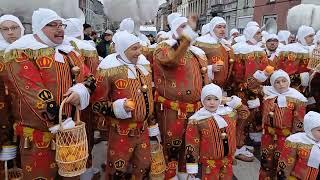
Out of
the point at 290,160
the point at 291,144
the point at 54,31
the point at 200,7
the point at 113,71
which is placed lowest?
the point at 290,160

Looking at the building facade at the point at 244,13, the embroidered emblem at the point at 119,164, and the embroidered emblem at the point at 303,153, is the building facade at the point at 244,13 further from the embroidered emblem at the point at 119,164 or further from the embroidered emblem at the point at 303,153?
the embroidered emblem at the point at 119,164

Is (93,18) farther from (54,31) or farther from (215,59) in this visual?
(54,31)

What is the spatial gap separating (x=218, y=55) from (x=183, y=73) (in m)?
1.28

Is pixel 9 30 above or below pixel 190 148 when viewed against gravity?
above

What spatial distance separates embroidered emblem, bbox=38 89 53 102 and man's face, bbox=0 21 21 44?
1333 mm

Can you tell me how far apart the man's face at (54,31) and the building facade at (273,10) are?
1614cm

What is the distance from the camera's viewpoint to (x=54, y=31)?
3.08 metres

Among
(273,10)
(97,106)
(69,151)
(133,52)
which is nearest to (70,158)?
(69,151)

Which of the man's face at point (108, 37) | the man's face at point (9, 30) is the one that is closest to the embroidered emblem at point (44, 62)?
the man's face at point (9, 30)

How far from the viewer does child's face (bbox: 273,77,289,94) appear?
430 centimetres

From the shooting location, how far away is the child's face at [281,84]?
169 inches

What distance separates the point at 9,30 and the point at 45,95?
1451 mm

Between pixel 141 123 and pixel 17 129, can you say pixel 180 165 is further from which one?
pixel 17 129

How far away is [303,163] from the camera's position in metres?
3.45
